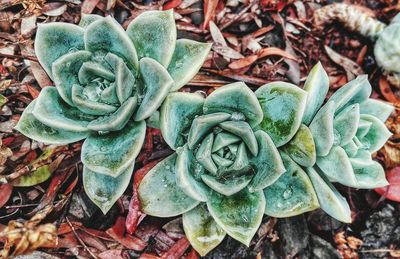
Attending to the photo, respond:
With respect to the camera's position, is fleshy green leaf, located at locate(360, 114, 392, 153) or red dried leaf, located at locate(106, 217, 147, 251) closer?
fleshy green leaf, located at locate(360, 114, 392, 153)

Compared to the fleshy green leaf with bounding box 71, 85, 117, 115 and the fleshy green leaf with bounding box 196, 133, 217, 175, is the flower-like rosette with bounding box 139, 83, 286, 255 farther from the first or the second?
the fleshy green leaf with bounding box 71, 85, 117, 115

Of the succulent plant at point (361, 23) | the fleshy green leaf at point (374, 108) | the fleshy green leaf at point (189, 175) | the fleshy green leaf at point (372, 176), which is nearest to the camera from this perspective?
the fleshy green leaf at point (189, 175)

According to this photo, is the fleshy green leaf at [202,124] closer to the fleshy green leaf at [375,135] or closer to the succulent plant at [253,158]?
the succulent plant at [253,158]

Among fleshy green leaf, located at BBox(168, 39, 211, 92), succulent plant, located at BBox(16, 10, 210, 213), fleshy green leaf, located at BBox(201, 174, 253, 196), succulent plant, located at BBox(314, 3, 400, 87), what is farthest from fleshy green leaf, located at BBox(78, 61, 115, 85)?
succulent plant, located at BBox(314, 3, 400, 87)

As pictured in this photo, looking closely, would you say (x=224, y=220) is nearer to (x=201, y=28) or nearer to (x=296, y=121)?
(x=296, y=121)

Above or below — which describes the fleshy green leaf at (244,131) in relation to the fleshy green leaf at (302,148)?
above

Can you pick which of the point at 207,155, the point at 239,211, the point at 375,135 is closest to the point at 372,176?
the point at 375,135

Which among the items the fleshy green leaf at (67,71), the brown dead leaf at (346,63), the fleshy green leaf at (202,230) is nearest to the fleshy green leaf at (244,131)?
the fleshy green leaf at (202,230)
